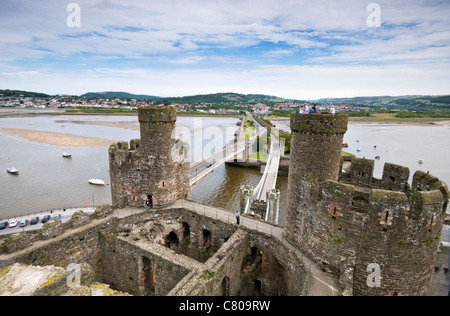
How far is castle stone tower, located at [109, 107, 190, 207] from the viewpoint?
539 inches

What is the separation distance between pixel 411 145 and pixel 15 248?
76078 mm

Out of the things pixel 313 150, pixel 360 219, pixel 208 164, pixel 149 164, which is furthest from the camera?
pixel 208 164

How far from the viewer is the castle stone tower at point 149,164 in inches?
539

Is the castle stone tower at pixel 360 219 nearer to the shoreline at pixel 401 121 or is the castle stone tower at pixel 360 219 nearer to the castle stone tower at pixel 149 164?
the castle stone tower at pixel 149 164

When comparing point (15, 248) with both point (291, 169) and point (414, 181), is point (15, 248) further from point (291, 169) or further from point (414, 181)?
point (414, 181)

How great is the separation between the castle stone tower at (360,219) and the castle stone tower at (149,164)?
282 inches

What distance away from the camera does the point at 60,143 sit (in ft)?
184

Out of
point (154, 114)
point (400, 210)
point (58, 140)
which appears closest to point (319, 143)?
point (400, 210)

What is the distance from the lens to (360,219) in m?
7.70

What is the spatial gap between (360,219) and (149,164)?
10.6 meters

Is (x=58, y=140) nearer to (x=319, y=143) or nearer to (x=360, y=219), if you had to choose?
(x=319, y=143)

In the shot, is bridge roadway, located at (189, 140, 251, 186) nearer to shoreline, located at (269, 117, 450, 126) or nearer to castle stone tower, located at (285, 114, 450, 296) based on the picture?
castle stone tower, located at (285, 114, 450, 296)

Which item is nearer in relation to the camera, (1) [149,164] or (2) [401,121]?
(1) [149,164]
